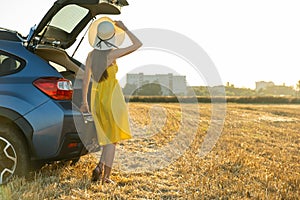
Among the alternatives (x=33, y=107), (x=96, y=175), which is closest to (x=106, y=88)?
(x=33, y=107)

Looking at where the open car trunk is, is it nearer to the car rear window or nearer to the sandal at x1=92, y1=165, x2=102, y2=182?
the car rear window

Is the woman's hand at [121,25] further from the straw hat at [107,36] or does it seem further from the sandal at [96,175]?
the sandal at [96,175]

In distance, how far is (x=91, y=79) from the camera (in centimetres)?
514

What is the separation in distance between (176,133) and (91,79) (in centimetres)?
531

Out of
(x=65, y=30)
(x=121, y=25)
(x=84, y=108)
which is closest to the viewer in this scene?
(x=84, y=108)

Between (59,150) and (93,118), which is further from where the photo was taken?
(93,118)

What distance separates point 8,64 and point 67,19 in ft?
3.30

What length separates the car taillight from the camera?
436 cm

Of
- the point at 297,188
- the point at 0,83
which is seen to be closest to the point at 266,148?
the point at 297,188

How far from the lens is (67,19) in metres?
5.11

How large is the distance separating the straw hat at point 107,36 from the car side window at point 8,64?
0.89 meters

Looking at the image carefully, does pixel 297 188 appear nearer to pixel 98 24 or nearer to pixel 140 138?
pixel 98 24

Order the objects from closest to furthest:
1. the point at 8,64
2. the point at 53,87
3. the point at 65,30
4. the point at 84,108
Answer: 1. the point at 53,87
2. the point at 8,64
3. the point at 84,108
4. the point at 65,30

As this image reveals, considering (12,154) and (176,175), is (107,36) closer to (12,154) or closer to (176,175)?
(12,154)
